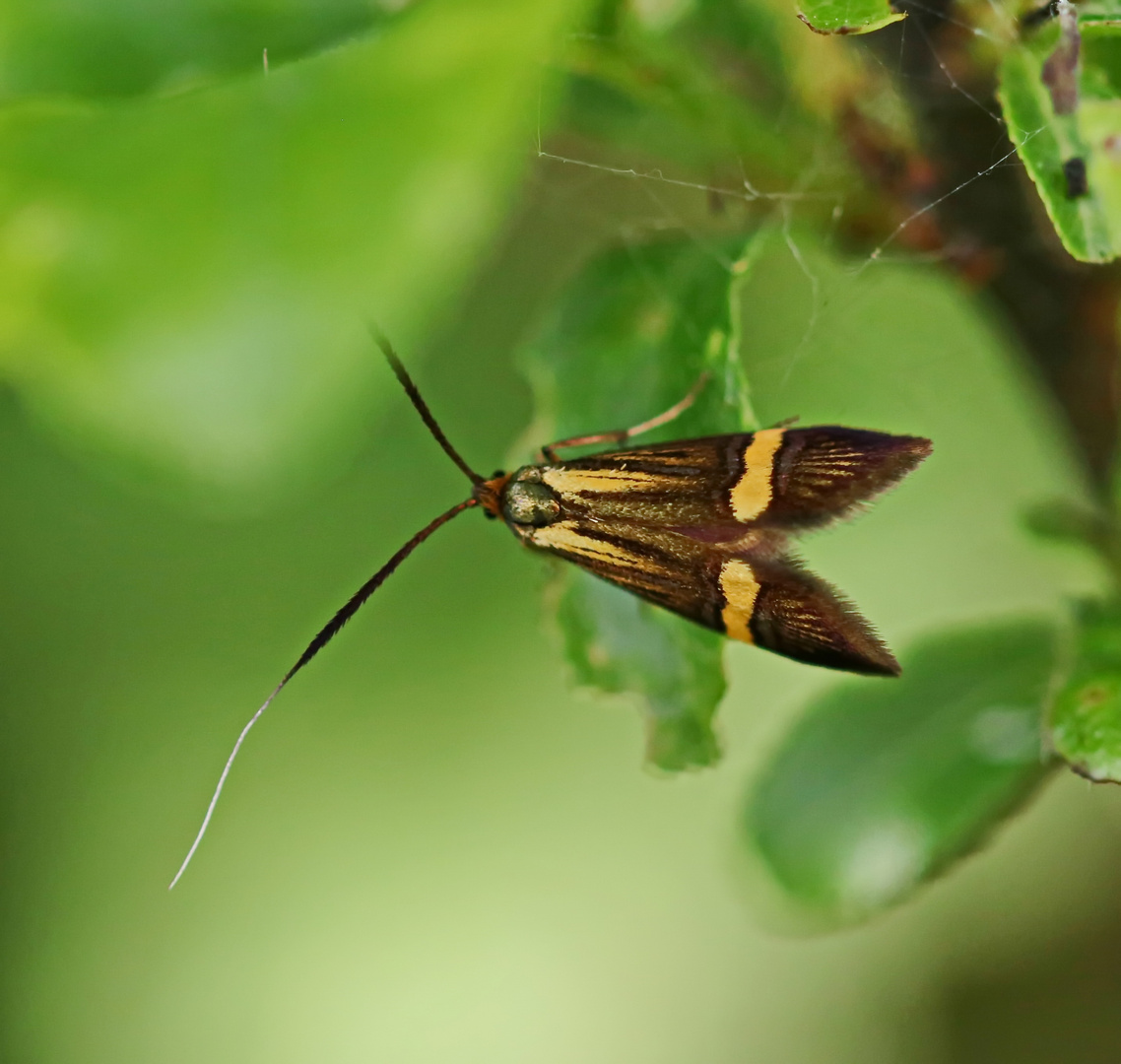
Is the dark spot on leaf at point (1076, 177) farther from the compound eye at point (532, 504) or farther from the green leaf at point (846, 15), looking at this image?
the compound eye at point (532, 504)

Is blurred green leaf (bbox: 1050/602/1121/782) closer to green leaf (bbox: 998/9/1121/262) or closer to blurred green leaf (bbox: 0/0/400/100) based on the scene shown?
green leaf (bbox: 998/9/1121/262)

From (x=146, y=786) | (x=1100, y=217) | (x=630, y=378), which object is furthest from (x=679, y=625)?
(x=146, y=786)

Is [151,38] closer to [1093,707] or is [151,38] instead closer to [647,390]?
[647,390]

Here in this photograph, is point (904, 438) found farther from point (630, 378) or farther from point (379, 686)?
point (379, 686)

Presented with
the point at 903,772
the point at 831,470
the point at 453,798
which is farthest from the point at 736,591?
the point at 453,798

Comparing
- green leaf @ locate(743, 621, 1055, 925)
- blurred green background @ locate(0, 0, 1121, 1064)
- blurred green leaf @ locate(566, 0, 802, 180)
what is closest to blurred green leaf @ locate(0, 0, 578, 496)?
blurred green leaf @ locate(566, 0, 802, 180)

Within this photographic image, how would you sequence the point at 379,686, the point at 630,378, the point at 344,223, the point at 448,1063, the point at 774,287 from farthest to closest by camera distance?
the point at 379,686 → the point at 448,1063 → the point at 774,287 → the point at 630,378 → the point at 344,223

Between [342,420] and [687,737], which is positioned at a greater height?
[342,420]
